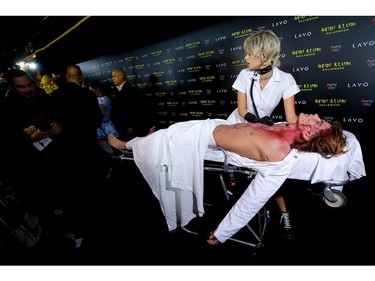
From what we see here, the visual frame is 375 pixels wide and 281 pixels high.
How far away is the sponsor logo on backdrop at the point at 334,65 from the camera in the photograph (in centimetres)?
308

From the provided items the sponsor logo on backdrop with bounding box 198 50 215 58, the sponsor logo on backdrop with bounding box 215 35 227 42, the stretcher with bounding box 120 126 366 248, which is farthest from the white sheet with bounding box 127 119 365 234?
the sponsor logo on backdrop with bounding box 198 50 215 58

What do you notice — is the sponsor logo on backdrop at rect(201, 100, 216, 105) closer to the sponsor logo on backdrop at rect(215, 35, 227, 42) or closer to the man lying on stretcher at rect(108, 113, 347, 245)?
the sponsor logo on backdrop at rect(215, 35, 227, 42)

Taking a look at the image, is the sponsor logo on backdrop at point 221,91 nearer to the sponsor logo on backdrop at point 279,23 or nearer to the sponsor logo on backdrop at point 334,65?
the sponsor logo on backdrop at point 279,23

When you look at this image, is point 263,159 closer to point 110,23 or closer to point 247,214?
point 247,214

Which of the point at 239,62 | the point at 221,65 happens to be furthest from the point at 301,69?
the point at 221,65

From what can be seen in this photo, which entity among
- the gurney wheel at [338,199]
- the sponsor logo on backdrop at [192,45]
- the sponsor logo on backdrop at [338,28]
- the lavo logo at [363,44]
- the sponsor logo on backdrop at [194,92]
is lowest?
the gurney wheel at [338,199]

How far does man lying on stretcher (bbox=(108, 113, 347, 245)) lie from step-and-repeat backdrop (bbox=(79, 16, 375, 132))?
201 cm

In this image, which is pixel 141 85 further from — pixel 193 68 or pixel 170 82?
pixel 193 68

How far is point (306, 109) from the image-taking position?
359cm

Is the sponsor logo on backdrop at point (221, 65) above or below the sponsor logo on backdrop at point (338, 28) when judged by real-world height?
below

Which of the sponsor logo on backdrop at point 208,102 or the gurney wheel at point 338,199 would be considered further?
the sponsor logo on backdrop at point 208,102

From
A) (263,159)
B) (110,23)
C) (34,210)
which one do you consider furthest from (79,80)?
(110,23)

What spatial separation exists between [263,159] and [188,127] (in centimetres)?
71

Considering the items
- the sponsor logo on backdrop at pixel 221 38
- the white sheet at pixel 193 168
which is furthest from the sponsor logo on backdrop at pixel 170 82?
the white sheet at pixel 193 168
